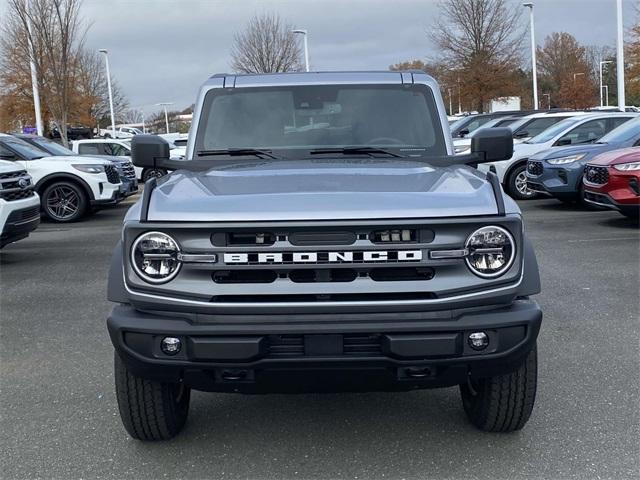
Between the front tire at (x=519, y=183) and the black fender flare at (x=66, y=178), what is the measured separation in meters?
7.95

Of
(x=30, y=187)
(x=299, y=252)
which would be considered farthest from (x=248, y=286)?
(x=30, y=187)

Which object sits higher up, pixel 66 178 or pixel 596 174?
pixel 66 178

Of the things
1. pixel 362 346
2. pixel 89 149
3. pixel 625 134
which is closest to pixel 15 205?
pixel 362 346

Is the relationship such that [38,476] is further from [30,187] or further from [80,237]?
[80,237]

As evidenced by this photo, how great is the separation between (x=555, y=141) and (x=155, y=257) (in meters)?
12.3

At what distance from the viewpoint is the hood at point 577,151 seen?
1206 cm

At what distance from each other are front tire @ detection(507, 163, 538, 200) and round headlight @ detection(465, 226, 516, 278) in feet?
38.4

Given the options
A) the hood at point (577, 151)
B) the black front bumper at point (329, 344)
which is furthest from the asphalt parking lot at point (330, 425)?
the hood at point (577, 151)

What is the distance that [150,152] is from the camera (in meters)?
4.27

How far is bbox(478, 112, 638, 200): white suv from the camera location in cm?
1409

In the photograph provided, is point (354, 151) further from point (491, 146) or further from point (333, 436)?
point (333, 436)

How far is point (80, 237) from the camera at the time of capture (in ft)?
37.3

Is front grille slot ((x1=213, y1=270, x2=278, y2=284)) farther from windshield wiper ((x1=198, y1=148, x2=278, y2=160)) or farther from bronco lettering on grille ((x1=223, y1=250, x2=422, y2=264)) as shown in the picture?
windshield wiper ((x1=198, y1=148, x2=278, y2=160))

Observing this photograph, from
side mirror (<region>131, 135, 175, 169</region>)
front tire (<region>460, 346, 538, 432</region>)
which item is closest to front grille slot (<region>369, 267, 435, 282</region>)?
front tire (<region>460, 346, 538, 432</region>)
